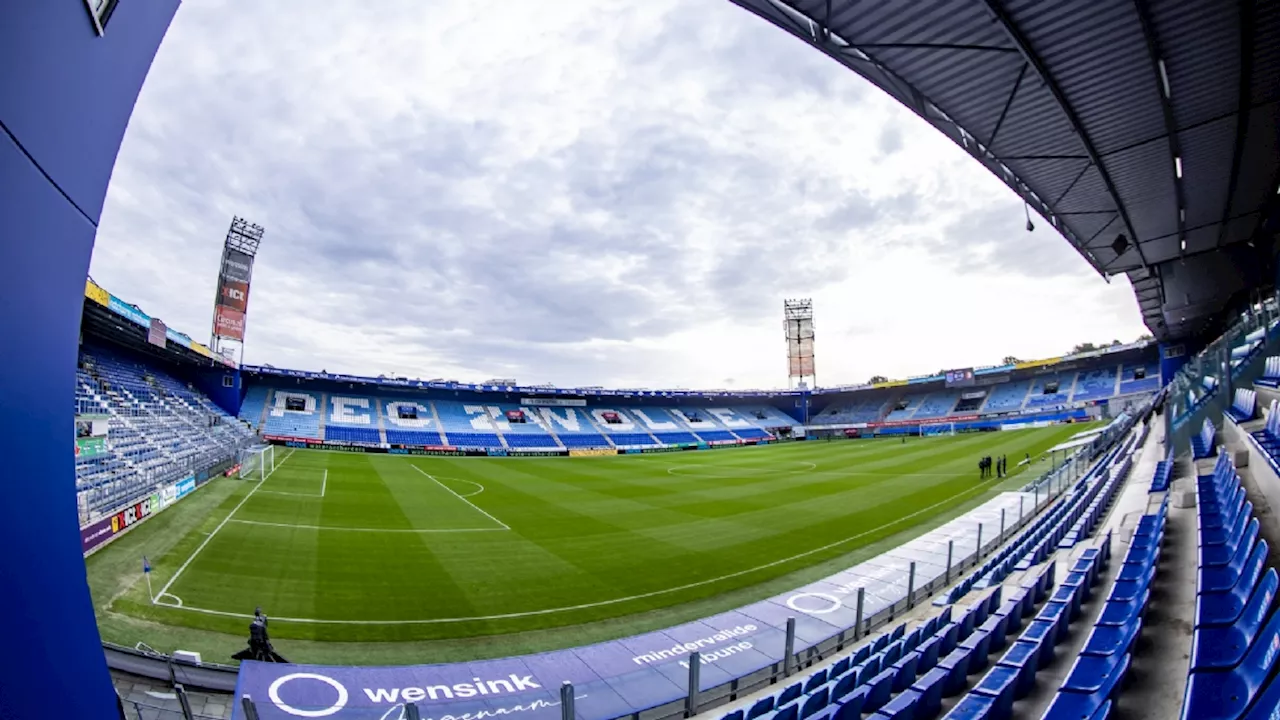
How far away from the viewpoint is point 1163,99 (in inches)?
393

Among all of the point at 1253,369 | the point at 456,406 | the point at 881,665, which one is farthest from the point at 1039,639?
the point at 456,406

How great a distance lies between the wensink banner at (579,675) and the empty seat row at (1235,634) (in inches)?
182

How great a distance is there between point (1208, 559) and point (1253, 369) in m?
12.0

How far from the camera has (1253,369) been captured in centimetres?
1331

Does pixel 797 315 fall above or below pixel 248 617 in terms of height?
above

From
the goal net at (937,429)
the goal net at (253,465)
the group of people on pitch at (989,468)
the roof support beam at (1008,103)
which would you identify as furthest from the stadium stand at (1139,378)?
the goal net at (253,465)

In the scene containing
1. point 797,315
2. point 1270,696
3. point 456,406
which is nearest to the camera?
point 1270,696

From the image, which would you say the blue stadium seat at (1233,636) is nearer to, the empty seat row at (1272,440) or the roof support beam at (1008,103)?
the empty seat row at (1272,440)

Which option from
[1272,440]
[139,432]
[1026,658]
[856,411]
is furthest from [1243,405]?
[856,411]

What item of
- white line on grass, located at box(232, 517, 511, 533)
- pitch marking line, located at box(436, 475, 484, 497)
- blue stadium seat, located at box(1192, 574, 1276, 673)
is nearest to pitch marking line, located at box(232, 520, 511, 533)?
white line on grass, located at box(232, 517, 511, 533)

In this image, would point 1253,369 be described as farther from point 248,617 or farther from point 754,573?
point 248,617

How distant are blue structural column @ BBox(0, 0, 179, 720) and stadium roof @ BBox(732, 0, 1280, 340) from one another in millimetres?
7597

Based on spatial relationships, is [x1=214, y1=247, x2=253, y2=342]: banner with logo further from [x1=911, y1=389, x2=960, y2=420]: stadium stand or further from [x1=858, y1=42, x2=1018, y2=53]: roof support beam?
[x1=911, y1=389, x2=960, y2=420]: stadium stand

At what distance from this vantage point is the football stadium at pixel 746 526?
2.39m
